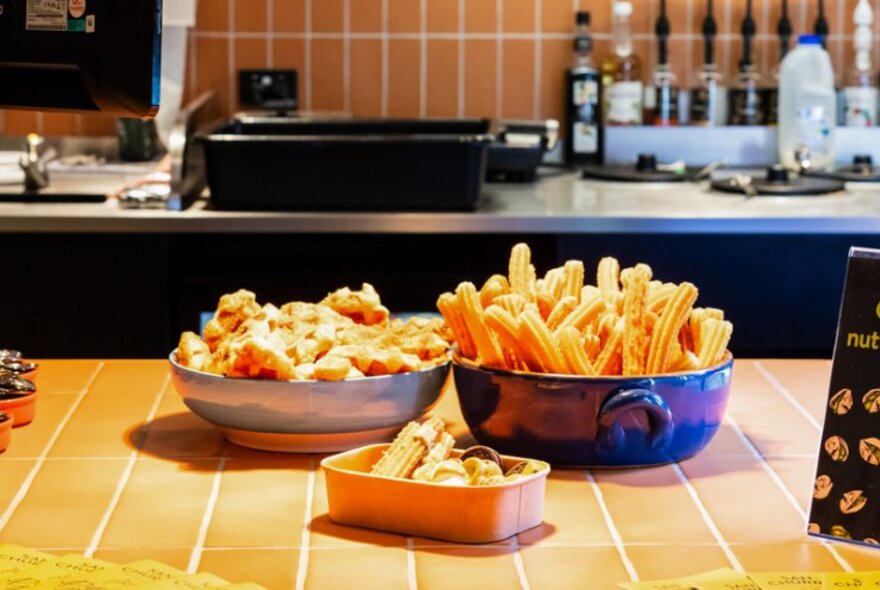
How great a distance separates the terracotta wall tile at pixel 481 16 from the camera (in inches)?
136

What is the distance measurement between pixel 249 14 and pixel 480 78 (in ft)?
1.89

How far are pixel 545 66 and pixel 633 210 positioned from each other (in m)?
0.81

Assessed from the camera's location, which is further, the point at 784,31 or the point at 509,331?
the point at 784,31

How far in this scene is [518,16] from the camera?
3.47 meters

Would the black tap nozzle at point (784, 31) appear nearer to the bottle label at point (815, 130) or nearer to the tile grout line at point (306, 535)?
the bottle label at point (815, 130)

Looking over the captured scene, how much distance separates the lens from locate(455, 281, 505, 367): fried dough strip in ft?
4.53

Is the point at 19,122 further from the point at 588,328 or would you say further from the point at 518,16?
the point at 588,328

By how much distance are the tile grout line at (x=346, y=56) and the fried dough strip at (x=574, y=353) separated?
2210 millimetres

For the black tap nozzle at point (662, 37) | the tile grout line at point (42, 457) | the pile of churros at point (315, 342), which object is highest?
the black tap nozzle at point (662, 37)

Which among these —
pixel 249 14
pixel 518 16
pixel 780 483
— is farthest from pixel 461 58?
pixel 780 483

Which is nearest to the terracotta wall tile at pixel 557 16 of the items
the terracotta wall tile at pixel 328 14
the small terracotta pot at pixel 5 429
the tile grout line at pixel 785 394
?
the terracotta wall tile at pixel 328 14

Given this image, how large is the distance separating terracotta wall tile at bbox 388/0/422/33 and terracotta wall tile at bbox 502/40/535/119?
0.74 feet

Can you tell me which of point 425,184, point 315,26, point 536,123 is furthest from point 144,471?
point 315,26

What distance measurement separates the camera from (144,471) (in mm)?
1369
